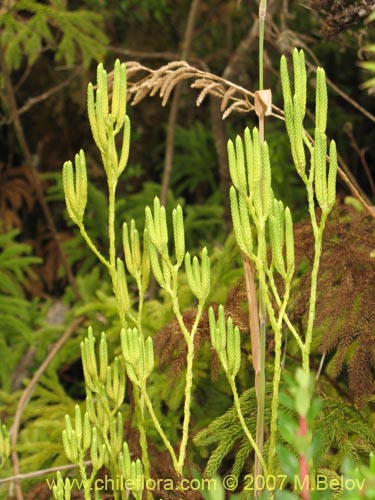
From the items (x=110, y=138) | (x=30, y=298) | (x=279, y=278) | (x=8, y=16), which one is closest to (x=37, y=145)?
(x=30, y=298)

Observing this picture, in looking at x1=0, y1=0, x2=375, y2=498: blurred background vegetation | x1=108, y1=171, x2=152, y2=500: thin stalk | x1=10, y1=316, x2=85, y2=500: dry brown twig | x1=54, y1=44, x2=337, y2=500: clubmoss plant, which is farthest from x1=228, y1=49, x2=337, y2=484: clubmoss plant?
x1=0, y1=0, x2=375, y2=498: blurred background vegetation

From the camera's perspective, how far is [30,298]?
12.4 ft

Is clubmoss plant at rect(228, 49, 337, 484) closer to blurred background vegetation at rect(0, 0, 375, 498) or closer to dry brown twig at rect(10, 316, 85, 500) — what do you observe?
dry brown twig at rect(10, 316, 85, 500)

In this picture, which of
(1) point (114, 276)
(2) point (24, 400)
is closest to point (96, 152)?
(2) point (24, 400)

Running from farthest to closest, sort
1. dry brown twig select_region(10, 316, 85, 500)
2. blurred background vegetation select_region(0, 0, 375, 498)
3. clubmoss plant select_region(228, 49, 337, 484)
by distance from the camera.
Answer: blurred background vegetation select_region(0, 0, 375, 498), dry brown twig select_region(10, 316, 85, 500), clubmoss plant select_region(228, 49, 337, 484)

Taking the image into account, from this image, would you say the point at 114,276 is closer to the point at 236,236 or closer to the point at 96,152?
the point at 236,236

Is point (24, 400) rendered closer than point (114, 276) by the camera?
No

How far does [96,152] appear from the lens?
4230 millimetres

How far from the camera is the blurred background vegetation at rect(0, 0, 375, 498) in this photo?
8.67 ft

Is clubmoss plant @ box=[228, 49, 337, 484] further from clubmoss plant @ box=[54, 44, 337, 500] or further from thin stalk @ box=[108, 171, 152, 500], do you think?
thin stalk @ box=[108, 171, 152, 500]

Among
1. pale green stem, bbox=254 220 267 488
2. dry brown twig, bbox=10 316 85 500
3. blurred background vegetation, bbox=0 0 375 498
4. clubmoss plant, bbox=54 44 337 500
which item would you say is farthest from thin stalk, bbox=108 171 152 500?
blurred background vegetation, bbox=0 0 375 498

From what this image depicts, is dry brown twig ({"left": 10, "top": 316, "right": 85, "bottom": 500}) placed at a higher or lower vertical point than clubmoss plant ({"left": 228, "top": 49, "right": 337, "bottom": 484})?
lower

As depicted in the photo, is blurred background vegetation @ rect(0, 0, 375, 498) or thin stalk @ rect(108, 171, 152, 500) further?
blurred background vegetation @ rect(0, 0, 375, 498)

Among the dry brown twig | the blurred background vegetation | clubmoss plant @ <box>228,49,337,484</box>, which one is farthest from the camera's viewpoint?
the blurred background vegetation
